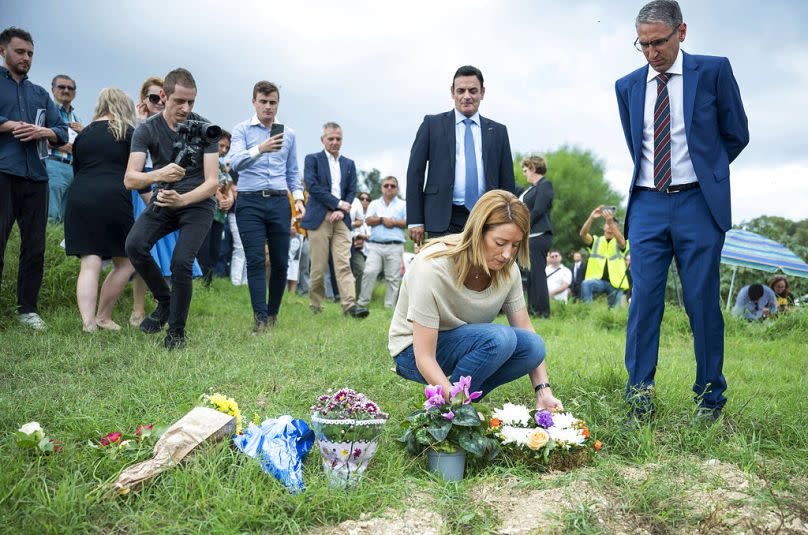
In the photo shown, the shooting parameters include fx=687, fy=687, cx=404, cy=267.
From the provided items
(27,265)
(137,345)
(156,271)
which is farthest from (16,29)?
(137,345)

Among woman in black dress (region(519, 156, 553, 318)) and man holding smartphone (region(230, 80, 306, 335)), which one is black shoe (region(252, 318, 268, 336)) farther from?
woman in black dress (region(519, 156, 553, 318))

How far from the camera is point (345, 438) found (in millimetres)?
2951

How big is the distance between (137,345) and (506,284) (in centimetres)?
309

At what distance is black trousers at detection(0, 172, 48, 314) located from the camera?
5910 mm

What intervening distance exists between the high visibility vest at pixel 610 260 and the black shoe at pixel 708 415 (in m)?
7.52

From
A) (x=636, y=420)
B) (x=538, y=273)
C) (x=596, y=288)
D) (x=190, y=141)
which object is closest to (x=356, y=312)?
(x=538, y=273)

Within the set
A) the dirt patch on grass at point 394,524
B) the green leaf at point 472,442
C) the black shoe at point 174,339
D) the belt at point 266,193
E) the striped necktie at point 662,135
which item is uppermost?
the striped necktie at point 662,135

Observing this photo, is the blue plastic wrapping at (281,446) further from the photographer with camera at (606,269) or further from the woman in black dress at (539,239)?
the photographer with camera at (606,269)

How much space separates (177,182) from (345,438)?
10.9 feet

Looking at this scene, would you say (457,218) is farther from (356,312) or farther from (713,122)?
(356,312)

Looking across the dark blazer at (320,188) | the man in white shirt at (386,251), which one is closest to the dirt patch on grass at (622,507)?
the dark blazer at (320,188)

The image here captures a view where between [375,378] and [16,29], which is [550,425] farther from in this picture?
[16,29]

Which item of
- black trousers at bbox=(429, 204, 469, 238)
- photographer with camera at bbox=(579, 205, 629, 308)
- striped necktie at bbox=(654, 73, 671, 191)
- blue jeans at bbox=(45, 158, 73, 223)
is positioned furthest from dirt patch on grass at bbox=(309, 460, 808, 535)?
photographer with camera at bbox=(579, 205, 629, 308)

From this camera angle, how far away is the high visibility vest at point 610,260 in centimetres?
1143
